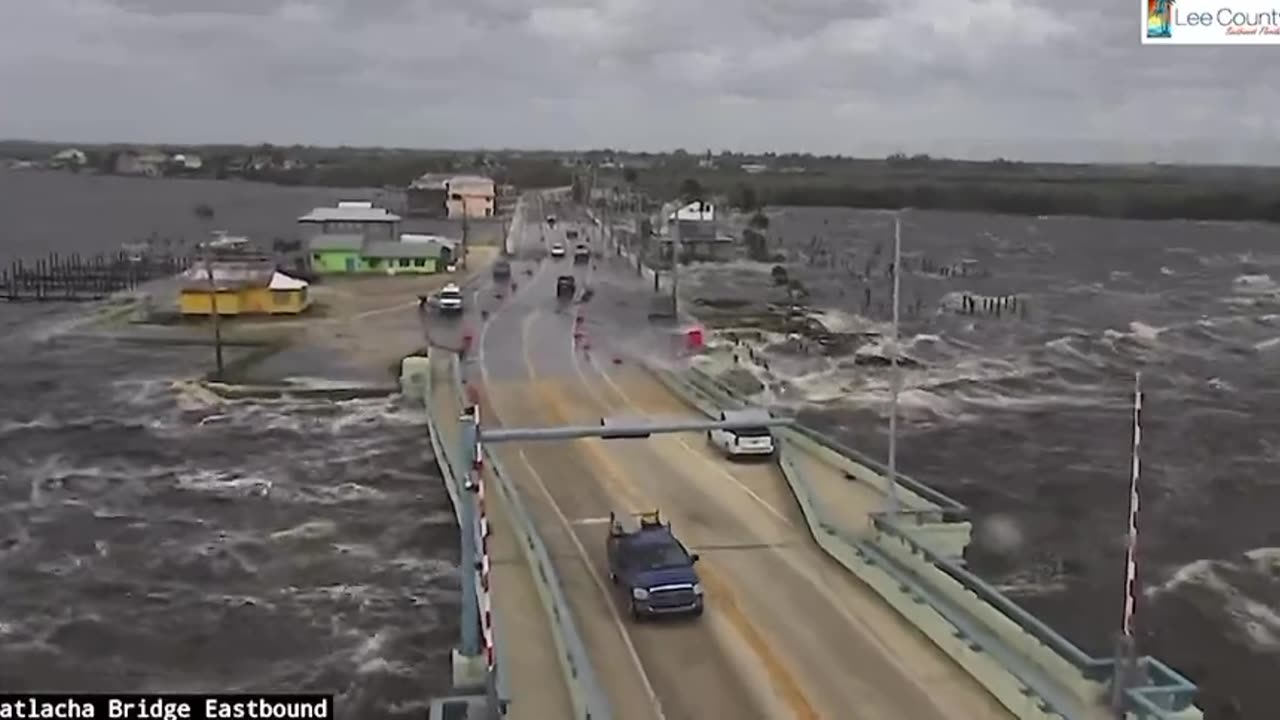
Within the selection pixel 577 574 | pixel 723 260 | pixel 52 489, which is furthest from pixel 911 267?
pixel 577 574

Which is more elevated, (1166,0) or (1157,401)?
(1166,0)

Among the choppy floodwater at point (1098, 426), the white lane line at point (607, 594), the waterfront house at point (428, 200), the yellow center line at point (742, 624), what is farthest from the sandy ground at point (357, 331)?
the waterfront house at point (428, 200)

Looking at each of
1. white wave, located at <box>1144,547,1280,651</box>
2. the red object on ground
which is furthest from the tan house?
white wave, located at <box>1144,547,1280,651</box>

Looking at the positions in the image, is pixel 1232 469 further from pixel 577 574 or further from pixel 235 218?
pixel 235 218

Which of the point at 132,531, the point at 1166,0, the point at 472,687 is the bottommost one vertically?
the point at 132,531

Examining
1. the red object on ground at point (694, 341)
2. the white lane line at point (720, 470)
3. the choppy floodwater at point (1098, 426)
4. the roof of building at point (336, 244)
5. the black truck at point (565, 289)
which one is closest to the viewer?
the white lane line at point (720, 470)

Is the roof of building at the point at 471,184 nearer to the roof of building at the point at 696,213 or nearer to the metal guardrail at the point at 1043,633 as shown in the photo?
the roof of building at the point at 696,213
